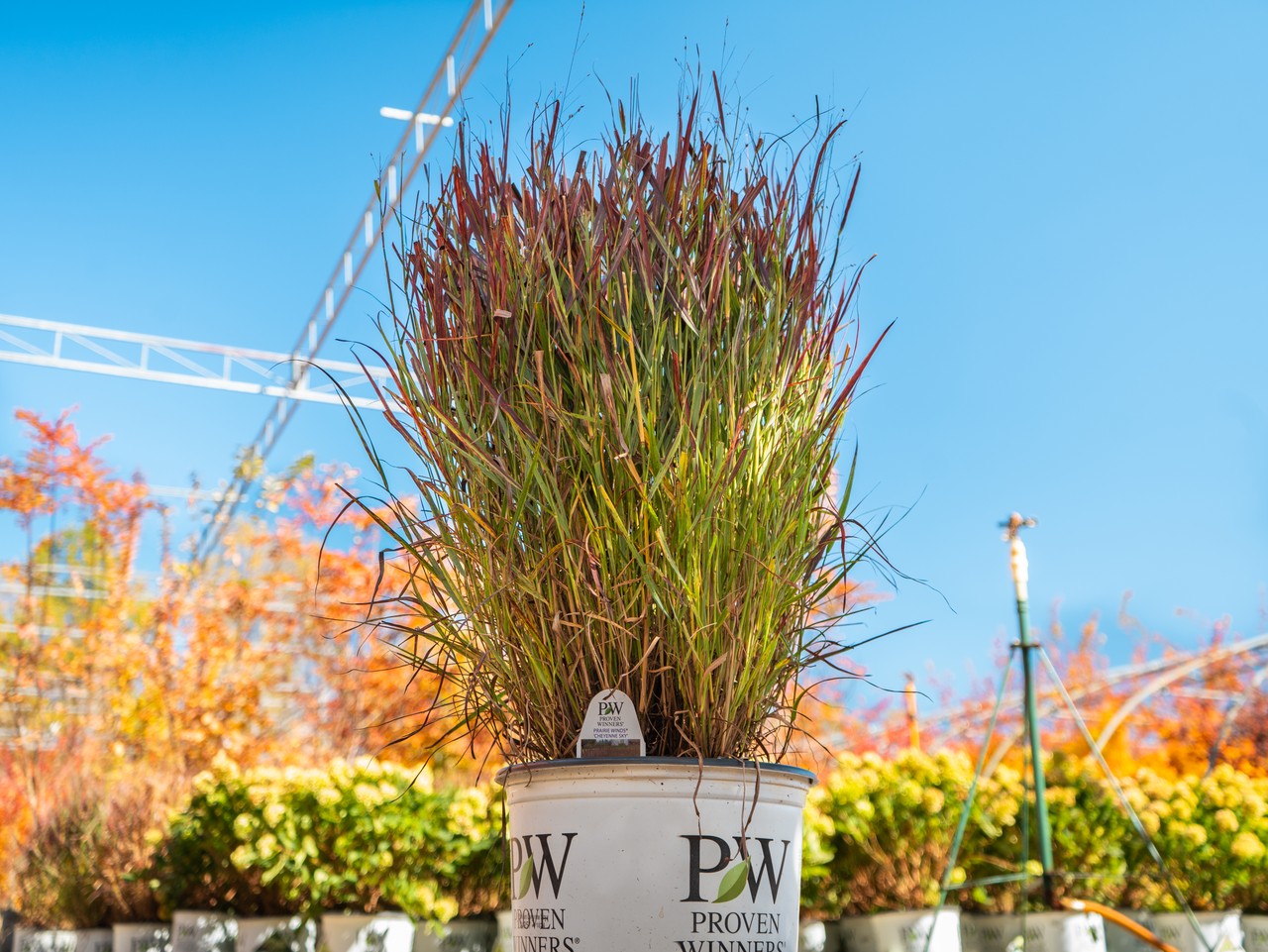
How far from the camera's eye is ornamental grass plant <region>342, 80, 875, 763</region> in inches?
51.1

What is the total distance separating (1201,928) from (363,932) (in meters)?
2.38

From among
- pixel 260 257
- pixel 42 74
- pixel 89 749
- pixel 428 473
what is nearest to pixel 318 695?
pixel 89 749

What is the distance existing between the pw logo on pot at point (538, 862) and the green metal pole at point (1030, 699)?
6.80ft

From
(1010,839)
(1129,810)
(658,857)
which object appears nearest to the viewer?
(658,857)

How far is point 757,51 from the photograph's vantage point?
5.05 ft

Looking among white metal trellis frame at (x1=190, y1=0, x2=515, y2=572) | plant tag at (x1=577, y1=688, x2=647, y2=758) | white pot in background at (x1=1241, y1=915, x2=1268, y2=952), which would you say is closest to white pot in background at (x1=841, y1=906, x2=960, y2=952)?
white pot in background at (x1=1241, y1=915, x2=1268, y2=952)

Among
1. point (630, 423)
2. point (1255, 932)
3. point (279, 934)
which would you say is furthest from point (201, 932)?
point (1255, 932)

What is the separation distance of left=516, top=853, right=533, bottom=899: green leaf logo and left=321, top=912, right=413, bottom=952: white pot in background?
6.70 ft

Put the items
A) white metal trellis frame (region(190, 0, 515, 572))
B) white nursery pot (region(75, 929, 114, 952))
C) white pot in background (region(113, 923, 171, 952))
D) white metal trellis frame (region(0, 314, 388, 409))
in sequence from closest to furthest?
white pot in background (region(113, 923, 171, 952)) < white nursery pot (region(75, 929, 114, 952)) < white metal trellis frame (region(190, 0, 515, 572)) < white metal trellis frame (region(0, 314, 388, 409))

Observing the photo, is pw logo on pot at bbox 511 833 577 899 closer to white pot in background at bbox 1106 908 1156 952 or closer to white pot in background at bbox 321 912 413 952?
white pot in background at bbox 321 912 413 952

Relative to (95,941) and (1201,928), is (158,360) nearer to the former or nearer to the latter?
(95,941)

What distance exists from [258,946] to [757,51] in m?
2.88

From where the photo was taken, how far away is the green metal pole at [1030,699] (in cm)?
304

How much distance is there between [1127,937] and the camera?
336 cm
